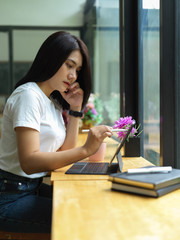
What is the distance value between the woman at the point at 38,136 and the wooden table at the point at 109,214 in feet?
0.78

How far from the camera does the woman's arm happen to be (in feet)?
4.60

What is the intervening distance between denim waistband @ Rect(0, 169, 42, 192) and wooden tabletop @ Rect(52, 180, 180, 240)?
413 millimetres

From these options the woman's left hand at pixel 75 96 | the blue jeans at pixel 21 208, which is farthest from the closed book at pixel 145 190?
the woman's left hand at pixel 75 96

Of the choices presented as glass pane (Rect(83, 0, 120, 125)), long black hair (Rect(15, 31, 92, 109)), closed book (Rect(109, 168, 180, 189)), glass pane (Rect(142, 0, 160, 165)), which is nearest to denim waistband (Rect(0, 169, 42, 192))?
long black hair (Rect(15, 31, 92, 109))

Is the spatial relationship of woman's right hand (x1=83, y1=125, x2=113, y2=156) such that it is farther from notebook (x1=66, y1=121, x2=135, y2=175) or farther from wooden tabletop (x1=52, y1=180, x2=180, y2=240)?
wooden tabletop (x1=52, y1=180, x2=180, y2=240)

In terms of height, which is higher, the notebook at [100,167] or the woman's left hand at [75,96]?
the woman's left hand at [75,96]

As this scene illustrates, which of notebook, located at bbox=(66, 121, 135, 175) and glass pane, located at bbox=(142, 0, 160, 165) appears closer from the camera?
notebook, located at bbox=(66, 121, 135, 175)

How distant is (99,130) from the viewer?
1439mm

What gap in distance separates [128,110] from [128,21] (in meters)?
0.62

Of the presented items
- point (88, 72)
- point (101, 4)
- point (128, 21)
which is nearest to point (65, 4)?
point (101, 4)

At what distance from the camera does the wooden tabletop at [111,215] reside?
766 mm

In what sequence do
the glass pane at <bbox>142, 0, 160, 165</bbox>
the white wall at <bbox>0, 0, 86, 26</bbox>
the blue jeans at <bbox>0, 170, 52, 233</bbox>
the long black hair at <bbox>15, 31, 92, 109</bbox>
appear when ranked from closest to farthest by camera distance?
the blue jeans at <bbox>0, 170, 52, 233</bbox> < the long black hair at <bbox>15, 31, 92, 109</bbox> < the glass pane at <bbox>142, 0, 160, 165</bbox> < the white wall at <bbox>0, 0, 86, 26</bbox>

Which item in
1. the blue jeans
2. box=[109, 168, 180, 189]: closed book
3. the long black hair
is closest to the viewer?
box=[109, 168, 180, 189]: closed book

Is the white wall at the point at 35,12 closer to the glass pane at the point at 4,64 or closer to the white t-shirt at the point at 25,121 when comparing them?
the glass pane at the point at 4,64
